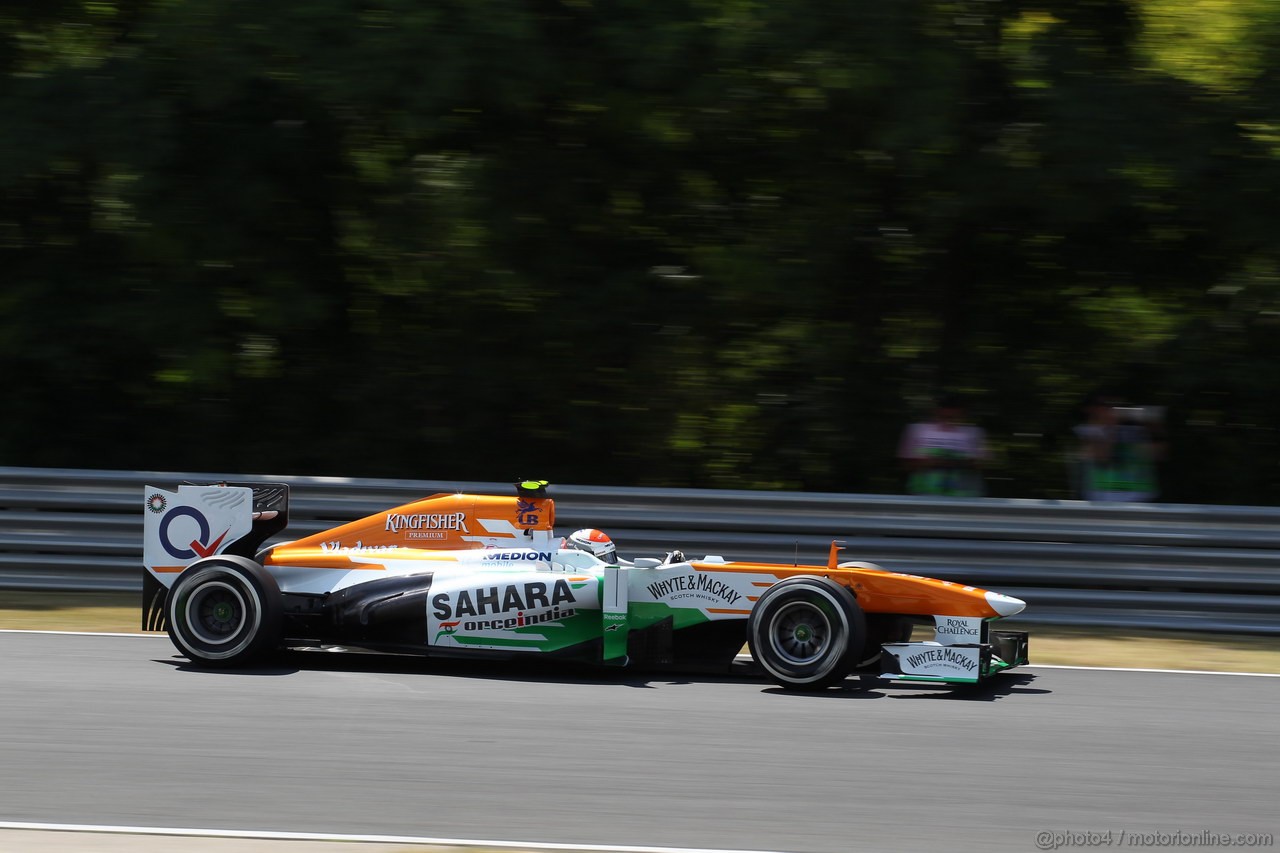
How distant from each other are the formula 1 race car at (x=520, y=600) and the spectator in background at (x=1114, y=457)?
4.03 meters

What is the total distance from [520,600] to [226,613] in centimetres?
160

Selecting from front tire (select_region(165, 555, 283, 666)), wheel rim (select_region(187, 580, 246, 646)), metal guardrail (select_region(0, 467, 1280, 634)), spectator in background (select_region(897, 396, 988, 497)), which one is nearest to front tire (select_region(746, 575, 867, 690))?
metal guardrail (select_region(0, 467, 1280, 634))

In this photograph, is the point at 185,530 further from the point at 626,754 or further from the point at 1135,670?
the point at 1135,670

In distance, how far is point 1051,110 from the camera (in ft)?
39.0

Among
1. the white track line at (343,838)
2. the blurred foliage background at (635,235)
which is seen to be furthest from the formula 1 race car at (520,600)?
the blurred foliage background at (635,235)

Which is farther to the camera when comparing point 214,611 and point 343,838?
point 214,611

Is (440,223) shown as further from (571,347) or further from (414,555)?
(414,555)

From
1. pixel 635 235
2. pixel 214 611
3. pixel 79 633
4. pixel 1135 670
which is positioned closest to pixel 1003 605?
pixel 1135 670

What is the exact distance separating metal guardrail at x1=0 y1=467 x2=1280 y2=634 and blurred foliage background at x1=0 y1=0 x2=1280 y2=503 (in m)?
2.22

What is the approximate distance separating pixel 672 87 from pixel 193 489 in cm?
570

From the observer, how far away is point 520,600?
7.67 meters

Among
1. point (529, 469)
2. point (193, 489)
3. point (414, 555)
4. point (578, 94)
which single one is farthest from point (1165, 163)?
point (193, 489)

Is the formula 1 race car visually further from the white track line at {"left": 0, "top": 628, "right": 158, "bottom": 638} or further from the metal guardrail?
the metal guardrail

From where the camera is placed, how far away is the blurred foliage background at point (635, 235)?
38.7 feet
